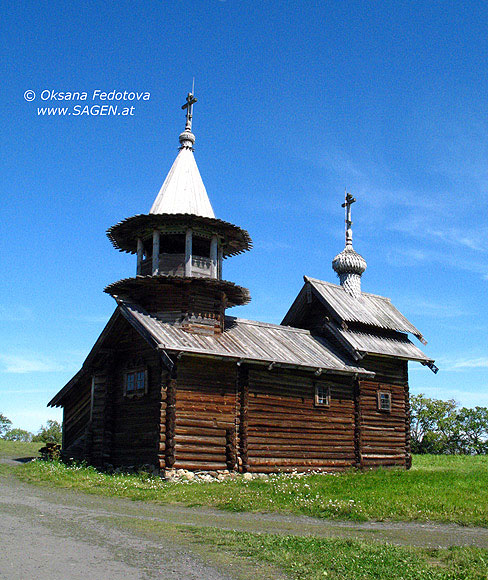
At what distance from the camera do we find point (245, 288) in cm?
2438

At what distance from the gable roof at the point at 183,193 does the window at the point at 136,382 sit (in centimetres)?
640

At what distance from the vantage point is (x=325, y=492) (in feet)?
55.9

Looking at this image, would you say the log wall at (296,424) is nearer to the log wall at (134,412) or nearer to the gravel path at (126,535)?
the log wall at (134,412)

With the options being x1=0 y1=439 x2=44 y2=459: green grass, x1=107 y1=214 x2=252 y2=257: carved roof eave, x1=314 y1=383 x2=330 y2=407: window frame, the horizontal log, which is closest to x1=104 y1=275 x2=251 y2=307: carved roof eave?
x1=107 y1=214 x2=252 y2=257: carved roof eave

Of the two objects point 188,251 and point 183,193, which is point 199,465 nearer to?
point 188,251

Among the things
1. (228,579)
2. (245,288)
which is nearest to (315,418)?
(245,288)

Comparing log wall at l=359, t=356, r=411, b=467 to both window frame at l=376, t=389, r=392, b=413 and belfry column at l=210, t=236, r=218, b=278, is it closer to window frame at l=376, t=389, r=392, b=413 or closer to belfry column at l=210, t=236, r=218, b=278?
window frame at l=376, t=389, r=392, b=413

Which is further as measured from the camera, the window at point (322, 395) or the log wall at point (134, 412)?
the window at point (322, 395)

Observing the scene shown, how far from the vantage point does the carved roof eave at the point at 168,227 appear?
23.5 metres

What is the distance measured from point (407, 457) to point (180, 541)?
19.8 m

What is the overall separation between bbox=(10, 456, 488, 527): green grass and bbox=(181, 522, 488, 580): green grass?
11.7 feet

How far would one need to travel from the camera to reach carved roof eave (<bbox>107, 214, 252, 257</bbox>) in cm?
2353

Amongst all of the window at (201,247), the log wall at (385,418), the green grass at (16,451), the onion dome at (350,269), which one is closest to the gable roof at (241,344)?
the log wall at (385,418)

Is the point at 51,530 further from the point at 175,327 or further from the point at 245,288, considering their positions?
the point at 245,288
